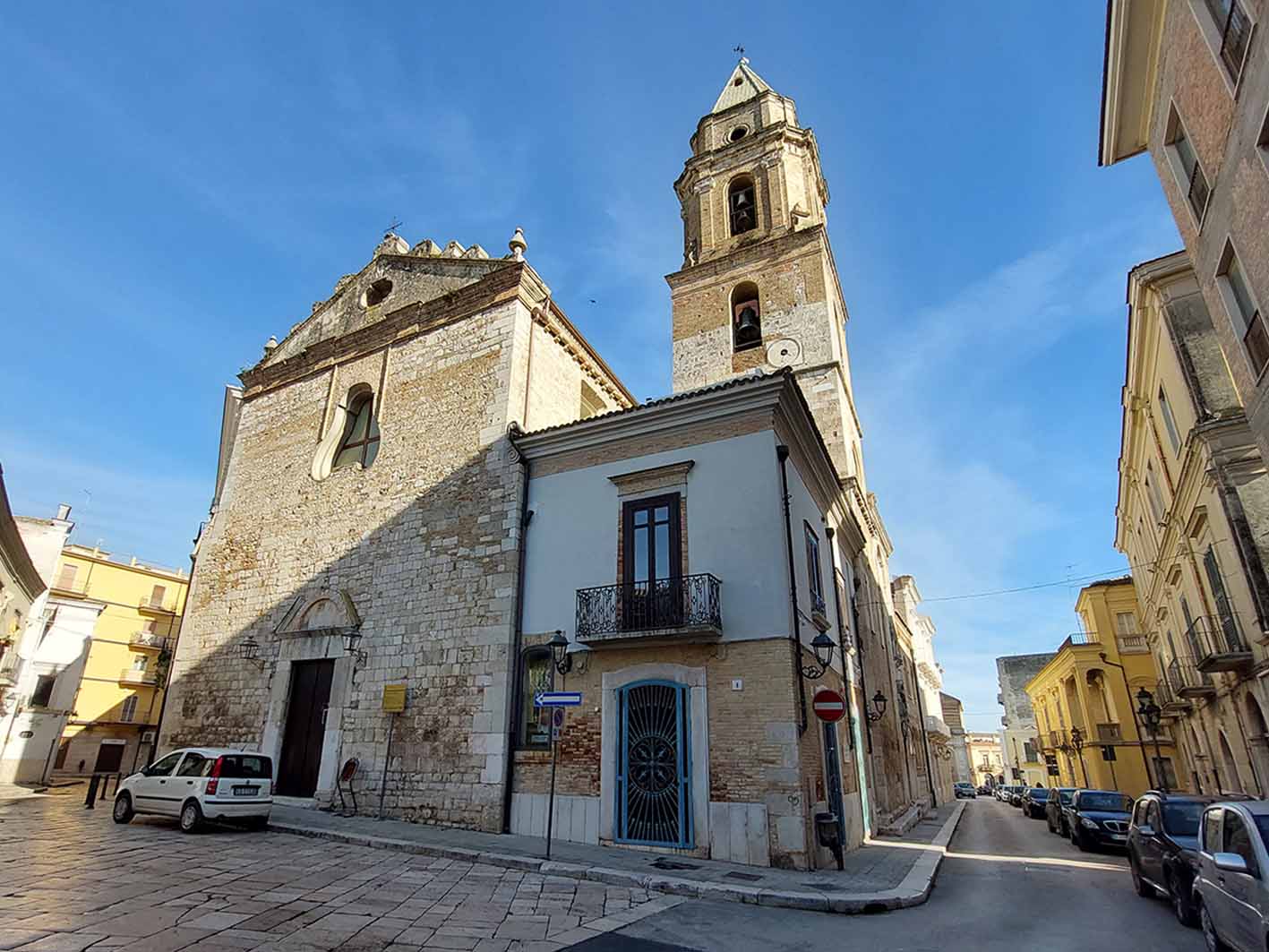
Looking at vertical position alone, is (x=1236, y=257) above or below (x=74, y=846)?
above

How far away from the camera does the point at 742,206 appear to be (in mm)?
24328

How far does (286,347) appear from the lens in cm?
1959

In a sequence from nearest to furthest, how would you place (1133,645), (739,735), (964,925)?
1. (964,925)
2. (739,735)
3. (1133,645)

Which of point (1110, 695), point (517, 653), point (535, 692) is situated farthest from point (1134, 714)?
point (517, 653)

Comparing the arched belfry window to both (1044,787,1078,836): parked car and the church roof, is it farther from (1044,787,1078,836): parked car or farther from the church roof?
(1044,787,1078,836): parked car

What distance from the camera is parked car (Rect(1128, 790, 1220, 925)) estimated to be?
23.4 feet

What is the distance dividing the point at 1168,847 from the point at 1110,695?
29.9 meters

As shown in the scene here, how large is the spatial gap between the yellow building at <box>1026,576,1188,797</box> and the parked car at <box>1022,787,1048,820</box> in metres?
5.46

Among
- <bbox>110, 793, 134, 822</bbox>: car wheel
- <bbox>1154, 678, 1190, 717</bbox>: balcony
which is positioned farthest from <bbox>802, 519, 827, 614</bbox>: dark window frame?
<bbox>1154, 678, 1190, 717</bbox>: balcony

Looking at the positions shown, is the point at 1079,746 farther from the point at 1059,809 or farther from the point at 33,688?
the point at 33,688

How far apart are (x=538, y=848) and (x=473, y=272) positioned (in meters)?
12.3

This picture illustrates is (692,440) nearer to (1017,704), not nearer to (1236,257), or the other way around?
(1236,257)

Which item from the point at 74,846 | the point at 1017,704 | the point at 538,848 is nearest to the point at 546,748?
the point at 538,848

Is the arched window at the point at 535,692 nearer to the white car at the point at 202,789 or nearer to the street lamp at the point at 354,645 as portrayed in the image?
the street lamp at the point at 354,645
